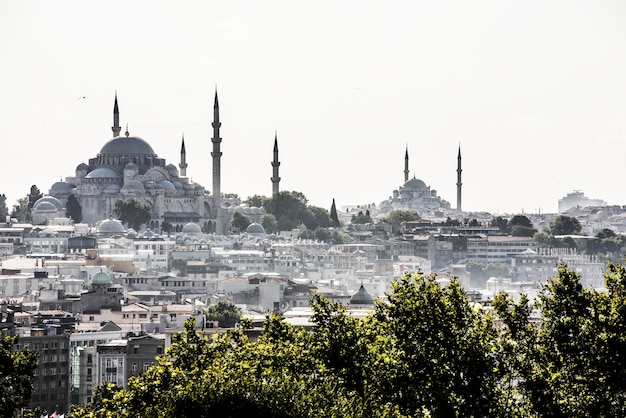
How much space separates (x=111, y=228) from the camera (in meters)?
→ 190

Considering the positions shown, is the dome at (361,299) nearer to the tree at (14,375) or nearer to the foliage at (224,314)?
the foliage at (224,314)

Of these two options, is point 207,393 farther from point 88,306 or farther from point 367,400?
point 88,306

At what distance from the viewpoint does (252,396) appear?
34.2m

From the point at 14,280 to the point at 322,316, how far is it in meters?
93.3

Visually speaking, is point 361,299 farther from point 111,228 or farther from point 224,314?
point 111,228

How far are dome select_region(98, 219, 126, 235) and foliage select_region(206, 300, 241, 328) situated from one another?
8243 cm

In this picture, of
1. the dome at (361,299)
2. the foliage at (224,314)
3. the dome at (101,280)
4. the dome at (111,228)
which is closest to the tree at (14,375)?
the foliage at (224,314)

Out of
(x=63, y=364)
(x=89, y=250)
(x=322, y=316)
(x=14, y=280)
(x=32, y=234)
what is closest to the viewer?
(x=322, y=316)

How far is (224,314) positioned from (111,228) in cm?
8837

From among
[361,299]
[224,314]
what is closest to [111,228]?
[361,299]

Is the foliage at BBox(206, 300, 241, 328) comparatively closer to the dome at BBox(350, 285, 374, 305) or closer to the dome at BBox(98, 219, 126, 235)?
the dome at BBox(350, 285, 374, 305)

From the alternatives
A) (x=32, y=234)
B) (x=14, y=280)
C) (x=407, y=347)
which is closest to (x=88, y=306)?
(x=14, y=280)

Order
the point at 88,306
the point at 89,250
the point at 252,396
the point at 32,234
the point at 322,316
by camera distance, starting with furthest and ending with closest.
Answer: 1. the point at 32,234
2. the point at 89,250
3. the point at 88,306
4. the point at 322,316
5. the point at 252,396

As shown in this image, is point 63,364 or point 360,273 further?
point 360,273
